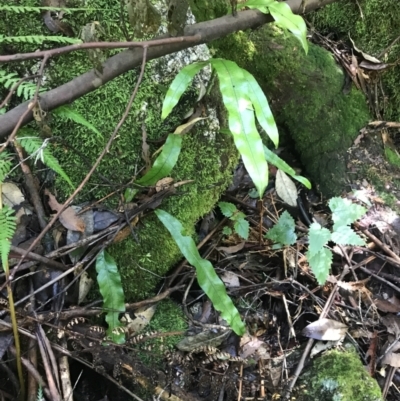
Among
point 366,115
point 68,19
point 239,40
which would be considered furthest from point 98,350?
point 366,115

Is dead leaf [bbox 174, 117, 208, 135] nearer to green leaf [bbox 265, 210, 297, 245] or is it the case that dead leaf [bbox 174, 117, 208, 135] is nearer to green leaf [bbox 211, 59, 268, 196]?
green leaf [bbox 211, 59, 268, 196]

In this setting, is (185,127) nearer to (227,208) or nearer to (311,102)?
(227,208)

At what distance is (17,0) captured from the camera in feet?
5.97

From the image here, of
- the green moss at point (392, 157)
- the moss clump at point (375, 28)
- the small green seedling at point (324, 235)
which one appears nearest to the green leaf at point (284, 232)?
the small green seedling at point (324, 235)

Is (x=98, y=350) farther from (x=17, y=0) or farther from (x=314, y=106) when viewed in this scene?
(x=314, y=106)

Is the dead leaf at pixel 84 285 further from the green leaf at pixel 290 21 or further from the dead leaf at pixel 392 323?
the dead leaf at pixel 392 323

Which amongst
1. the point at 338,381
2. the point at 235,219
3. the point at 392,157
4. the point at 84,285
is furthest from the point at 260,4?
the point at 338,381

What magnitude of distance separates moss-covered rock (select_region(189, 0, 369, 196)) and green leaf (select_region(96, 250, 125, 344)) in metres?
1.39

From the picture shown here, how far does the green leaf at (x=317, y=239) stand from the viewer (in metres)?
1.94

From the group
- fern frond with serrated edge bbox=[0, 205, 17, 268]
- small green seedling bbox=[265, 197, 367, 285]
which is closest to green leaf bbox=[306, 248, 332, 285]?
small green seedling bbox=[265, 197, 367, 285]

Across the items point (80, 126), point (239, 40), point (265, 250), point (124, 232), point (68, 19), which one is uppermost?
point (68, 19)

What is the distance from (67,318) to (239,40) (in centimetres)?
171

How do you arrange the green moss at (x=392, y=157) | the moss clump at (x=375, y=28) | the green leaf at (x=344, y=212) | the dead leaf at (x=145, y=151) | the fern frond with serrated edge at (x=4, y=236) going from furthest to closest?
the moss clump at (x=375, y=28)
the green moss at (x=392, y=157)
the green leaf at (x=344, y=212)
the dead leaf at (x=145, y=151)
the fern frond with serrated edge at (x=4, y=236)

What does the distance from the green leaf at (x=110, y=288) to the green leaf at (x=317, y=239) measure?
84 cm
